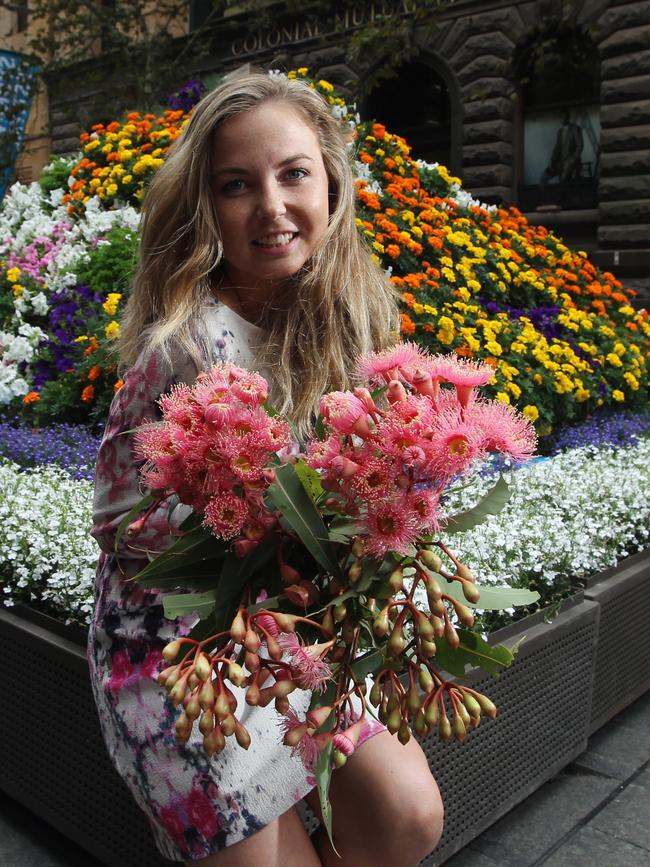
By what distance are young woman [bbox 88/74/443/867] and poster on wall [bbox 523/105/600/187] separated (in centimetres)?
1318

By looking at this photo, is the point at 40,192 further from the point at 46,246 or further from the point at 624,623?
the point at 624,623

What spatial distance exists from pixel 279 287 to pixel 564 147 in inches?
534

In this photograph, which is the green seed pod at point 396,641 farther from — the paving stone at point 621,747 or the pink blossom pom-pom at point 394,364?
the paving stone at point 621,747

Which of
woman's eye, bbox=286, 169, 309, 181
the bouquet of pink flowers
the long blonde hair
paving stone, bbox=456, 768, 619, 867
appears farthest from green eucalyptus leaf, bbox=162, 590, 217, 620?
paving stone, bbox=456, 768, 619, 867

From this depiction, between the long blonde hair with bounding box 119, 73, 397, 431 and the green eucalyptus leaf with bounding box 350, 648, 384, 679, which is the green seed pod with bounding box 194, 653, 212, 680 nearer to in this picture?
the green eucalyptus leaf with bounding box 350, 648, 384, 679

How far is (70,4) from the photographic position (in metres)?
13.3

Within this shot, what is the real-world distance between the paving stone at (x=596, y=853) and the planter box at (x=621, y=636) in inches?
19.9

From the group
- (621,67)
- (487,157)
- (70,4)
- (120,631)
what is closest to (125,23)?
(70,4)

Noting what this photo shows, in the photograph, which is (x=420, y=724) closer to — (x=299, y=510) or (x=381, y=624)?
(x=381, y=624)

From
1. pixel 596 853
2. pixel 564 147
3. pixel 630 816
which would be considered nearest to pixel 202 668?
pixel 596 853

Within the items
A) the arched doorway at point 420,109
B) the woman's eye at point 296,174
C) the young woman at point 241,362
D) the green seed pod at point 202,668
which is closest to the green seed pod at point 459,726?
the green seed pod at point 202,668

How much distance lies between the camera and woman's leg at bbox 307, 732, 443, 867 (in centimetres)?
170

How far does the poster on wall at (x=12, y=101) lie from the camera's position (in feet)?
33.8

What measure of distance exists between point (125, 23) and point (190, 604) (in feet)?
47.0
